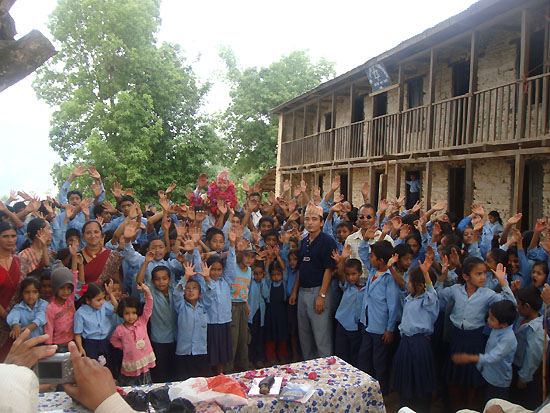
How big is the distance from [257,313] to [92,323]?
6.74ft

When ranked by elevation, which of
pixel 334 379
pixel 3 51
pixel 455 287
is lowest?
pixel 334 379

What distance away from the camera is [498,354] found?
3.39 m

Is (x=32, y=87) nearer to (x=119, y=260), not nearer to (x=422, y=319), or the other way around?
(x=119, y=260)

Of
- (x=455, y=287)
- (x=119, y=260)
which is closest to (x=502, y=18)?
(x=455, y=287)

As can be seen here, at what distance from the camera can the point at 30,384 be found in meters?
1.34

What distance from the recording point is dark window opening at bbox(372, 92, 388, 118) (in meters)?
14.5

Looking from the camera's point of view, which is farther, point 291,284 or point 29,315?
point 291,284

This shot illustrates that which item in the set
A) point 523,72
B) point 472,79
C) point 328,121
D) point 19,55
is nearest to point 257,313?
point 19,55

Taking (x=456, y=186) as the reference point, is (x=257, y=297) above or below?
below

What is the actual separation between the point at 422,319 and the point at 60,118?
16.6 m

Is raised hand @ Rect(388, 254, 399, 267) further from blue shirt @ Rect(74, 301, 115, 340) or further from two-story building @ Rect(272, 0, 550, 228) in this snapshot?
two-story building @ Rect(272, 0, 550, 228)

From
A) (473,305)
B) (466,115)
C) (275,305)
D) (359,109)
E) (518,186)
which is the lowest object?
(275,305)

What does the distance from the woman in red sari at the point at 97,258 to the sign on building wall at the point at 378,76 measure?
362 inches

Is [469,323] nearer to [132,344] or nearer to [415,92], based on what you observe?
[132,344]
